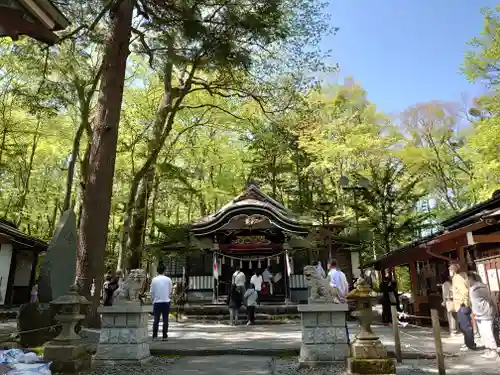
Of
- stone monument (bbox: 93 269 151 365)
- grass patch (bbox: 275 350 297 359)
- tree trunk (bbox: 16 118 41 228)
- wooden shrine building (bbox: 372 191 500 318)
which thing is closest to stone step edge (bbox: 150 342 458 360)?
grass patch (bbox: 275 350 297 359)

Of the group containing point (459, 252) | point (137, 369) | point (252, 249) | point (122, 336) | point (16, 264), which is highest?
point (252, 249)

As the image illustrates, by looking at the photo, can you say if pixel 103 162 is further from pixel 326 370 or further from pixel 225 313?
pixel 225 313

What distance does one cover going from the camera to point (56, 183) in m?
25.2

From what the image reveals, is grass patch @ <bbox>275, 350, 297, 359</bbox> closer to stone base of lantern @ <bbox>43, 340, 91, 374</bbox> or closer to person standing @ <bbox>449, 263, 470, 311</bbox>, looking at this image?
stone base of lantern @ <bbox>43, 340, 91, 374</bbox>

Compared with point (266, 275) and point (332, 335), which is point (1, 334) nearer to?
point (332, 335)

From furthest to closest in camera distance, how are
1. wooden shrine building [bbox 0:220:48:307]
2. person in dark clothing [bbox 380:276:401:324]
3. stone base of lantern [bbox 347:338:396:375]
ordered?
wooden shrine building [bbox 0:220:48:307], person in dark clothing [bbox 380:276:401:324], stone base of lantern [bbox 347:338:396:375]

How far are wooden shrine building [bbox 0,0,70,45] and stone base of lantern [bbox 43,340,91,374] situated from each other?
15.0ft

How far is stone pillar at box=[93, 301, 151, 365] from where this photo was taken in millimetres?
6973

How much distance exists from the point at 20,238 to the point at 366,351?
16.7 metres

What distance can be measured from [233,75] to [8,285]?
14.0 metres

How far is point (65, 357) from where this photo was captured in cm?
612

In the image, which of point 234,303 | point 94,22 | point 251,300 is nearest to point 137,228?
point 234,303

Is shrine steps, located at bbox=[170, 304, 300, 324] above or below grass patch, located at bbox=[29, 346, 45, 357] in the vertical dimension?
above

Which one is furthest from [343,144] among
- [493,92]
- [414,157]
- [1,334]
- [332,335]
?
[1,334]
